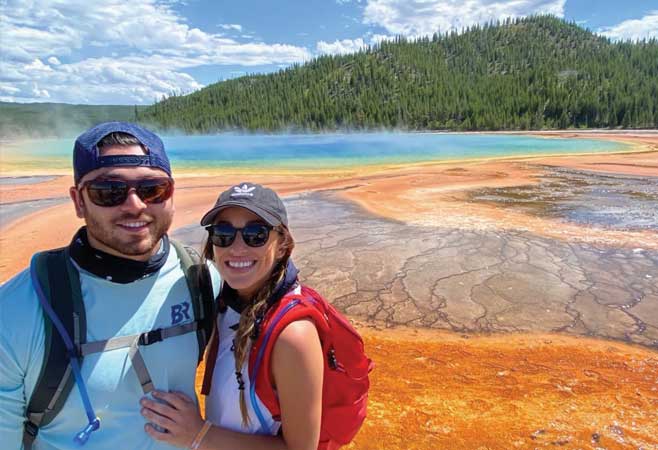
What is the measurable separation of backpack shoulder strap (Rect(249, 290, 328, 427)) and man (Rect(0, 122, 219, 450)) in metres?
0.30

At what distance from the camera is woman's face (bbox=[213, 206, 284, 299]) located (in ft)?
5.81

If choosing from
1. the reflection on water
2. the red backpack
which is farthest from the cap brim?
the reflection on water

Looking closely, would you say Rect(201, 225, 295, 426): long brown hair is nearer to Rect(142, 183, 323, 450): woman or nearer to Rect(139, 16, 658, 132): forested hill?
Rect(142, 183, 323, 450): woman

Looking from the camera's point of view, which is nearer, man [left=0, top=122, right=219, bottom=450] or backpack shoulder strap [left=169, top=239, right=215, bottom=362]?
man [left=0, top=122, right=219, bottom=450]

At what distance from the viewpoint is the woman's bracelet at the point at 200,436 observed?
5.01 ft

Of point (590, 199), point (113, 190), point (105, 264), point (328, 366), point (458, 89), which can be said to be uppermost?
point (458, 89)

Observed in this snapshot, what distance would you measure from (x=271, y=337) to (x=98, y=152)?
937mm

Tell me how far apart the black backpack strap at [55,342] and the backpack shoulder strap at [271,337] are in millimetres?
585

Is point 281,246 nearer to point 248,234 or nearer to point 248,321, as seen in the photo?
point 248,234

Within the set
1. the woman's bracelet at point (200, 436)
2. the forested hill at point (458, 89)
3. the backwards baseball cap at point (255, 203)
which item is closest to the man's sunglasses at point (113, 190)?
the backwards baseball cap at point (255, 203)

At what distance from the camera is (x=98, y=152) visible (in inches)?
62.4

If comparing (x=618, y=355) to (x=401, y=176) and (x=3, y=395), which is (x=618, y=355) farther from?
(x=401, y=176)

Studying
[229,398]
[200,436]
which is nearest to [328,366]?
[229,398]

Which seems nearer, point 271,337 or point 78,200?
point 271,337
